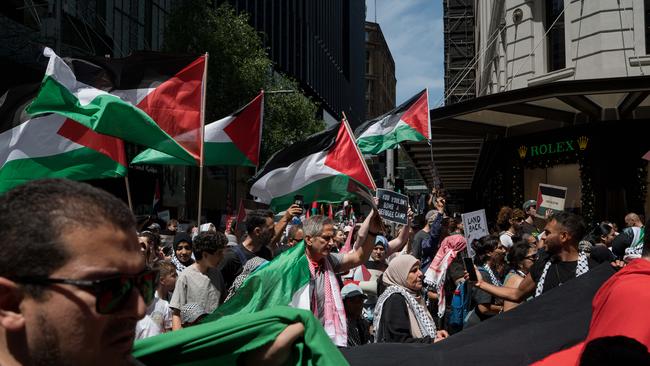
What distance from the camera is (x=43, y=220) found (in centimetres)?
146

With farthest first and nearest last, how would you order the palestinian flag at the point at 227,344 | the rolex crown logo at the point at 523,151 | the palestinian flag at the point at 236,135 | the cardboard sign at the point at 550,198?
the rolex crown logo at the point at 523,151 < the cardboard sign at the point at 550,198 < the palestinian flag at the point at 236,135 < the palestinian flag at the point at 227,344

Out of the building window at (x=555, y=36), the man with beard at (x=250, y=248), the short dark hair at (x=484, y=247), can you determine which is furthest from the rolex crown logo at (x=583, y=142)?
the man with beard at (x=250, y=248)

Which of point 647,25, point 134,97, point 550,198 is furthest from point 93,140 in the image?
point 647,25

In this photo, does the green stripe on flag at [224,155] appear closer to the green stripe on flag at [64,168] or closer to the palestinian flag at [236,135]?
the palestinian flag at [236,135]

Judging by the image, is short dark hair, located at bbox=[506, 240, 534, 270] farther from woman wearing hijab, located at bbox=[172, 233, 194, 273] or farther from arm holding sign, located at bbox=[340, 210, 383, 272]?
woman wearing hijab, located at bbox=[172, 233, 194, 273]

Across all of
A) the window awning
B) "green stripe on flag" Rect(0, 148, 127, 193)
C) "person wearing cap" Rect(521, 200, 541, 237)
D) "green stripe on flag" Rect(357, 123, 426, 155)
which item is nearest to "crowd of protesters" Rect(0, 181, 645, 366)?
"green stripe on flag" Rect(0, 148, 127, 193)

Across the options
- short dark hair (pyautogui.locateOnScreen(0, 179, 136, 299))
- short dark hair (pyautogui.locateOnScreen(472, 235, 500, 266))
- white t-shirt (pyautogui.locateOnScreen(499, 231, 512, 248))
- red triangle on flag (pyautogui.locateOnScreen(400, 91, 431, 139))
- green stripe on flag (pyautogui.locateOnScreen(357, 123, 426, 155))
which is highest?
red triangle on flag (pyautogui.locateOnScreen(400, 91, 431, 139))

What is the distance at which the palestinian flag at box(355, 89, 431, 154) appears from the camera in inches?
452

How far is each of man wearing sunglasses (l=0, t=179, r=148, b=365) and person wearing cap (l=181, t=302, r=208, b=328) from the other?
3769mm

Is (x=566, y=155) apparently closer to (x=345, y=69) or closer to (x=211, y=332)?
(x=211, y=332)

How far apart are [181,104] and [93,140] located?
1.06 m

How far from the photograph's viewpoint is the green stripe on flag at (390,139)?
37.6 ft

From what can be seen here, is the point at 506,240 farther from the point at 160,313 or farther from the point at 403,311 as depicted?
the point at 160,313

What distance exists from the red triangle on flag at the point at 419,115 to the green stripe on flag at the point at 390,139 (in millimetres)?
80
